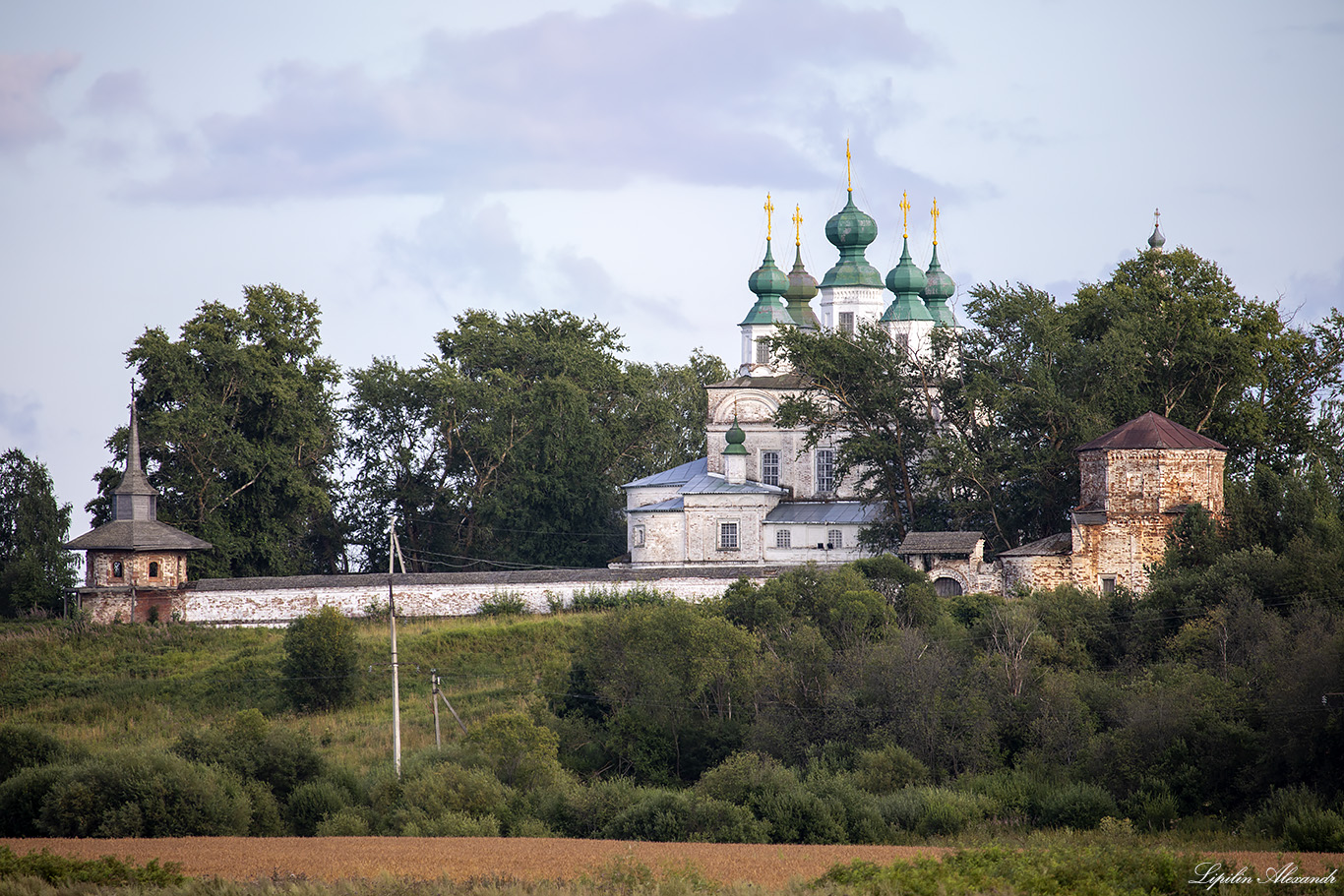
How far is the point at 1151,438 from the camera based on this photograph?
36188mm

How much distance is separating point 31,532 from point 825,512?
2294cm

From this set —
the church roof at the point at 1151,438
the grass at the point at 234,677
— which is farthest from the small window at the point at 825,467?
the grass at the point at 234,677

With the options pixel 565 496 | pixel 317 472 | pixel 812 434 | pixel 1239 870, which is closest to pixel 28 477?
pixel 317 472

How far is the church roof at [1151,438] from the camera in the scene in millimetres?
36125

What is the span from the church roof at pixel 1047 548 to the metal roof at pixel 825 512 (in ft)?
21.6

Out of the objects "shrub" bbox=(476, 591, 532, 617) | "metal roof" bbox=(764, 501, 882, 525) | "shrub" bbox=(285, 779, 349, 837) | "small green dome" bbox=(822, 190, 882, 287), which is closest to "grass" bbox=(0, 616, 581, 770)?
"shrub" bbox=(476, 591, 532, 617)

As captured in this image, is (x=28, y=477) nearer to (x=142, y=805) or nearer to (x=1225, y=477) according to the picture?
(x=142, y=805)

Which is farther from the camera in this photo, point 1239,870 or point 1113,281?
point 1113,281

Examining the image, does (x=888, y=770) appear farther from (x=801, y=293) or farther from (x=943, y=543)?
(x=801, y=293)

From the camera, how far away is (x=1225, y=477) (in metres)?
Answer: 38.9

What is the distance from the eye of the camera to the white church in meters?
45.2

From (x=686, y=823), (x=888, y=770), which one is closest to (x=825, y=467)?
(x=888, y=770)

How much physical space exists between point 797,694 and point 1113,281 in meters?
19.6

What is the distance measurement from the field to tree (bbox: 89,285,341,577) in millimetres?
23895
